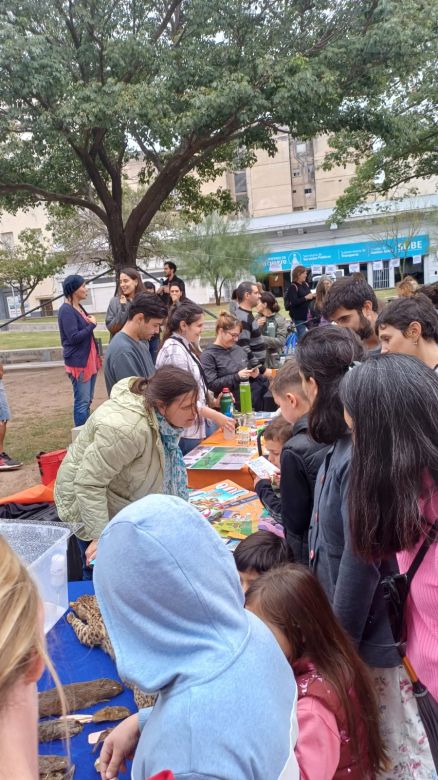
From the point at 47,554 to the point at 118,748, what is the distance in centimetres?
67

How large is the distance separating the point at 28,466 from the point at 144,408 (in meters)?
3.70

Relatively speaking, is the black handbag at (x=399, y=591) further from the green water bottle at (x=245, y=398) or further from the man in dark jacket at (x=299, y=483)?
the green water bottle at (x=245, y=398)

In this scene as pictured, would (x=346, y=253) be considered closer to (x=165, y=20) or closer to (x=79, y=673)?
(x=165, y=20)

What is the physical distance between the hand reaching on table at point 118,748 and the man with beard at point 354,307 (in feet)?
8.33

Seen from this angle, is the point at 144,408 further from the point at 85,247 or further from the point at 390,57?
the point at 85,247

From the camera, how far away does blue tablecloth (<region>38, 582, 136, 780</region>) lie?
1.26 meters

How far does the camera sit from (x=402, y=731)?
4.57 feet

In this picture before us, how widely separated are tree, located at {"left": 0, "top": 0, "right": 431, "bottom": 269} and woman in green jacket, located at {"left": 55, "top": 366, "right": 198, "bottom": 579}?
6.26m

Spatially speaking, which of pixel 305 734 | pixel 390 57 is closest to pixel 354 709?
pixel 305 734

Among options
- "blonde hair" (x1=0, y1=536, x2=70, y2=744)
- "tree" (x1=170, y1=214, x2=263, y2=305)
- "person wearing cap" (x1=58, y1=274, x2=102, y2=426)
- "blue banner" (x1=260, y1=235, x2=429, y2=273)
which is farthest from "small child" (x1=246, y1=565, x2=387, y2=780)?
"tree" (x1=170, y1=214, x2=263, y2=305)

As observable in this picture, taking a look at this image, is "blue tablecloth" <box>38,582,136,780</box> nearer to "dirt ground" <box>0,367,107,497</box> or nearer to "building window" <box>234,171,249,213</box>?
"dirt ground" <box>0,367,107,497</box>

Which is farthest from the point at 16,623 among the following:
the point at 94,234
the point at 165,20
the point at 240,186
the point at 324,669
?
the point at 240,186

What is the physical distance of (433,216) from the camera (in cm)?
2611

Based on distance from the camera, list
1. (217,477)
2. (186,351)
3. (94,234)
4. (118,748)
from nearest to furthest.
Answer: (118,748), (217,477), (186,351), (94,234)
